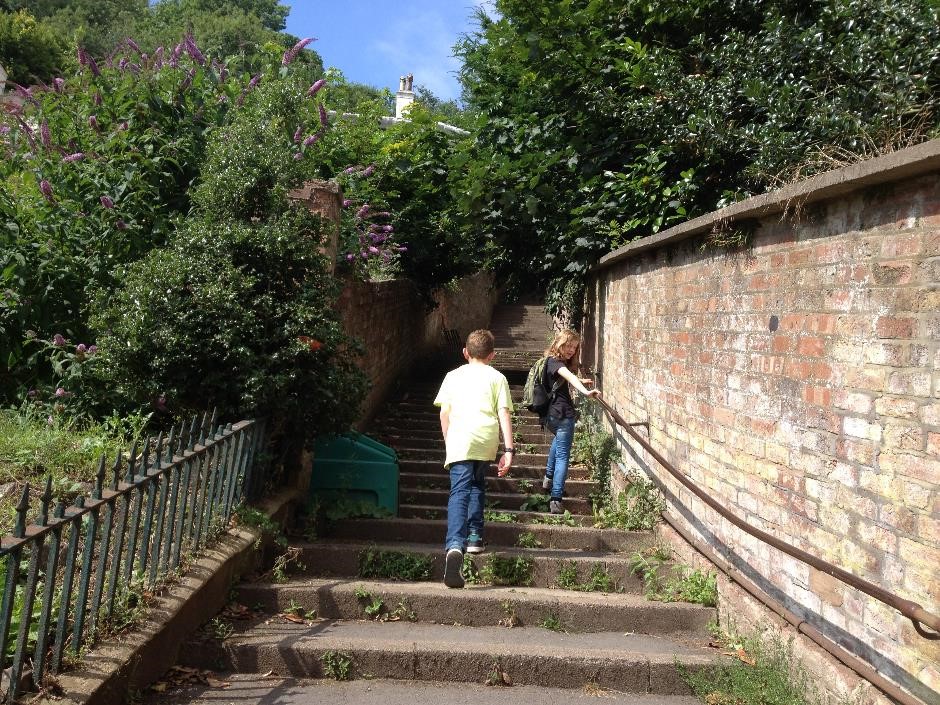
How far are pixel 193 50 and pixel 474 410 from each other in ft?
13.2

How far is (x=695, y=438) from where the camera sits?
5.66 metres

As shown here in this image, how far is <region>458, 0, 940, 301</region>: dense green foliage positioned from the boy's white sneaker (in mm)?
3225

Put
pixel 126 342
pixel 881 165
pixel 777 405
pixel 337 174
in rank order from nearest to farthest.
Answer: pixel 881 165, pixel 777 405, pixel 126 342, pixel 337 174

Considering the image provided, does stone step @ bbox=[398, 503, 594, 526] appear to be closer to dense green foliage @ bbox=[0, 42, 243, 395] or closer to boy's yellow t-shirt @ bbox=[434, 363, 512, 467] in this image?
boy's yellow t-shirt @ bbox=[434, 363, 512, 467]

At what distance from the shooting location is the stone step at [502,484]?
7.78 meters

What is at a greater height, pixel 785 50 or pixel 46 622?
pixel 785 50

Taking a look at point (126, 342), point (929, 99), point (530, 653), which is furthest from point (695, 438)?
point (126, 342)

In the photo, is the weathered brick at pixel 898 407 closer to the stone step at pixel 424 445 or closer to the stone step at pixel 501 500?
the stone step at pixel 501 500

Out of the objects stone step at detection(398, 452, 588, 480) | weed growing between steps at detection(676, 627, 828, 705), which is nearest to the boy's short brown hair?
weed growing between steps at detection(676, 627, 828, 705)

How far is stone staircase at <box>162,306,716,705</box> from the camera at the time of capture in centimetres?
424

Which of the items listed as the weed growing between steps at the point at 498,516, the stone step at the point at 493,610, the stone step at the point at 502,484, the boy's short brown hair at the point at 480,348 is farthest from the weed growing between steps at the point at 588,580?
the stone step at the point at 502,484

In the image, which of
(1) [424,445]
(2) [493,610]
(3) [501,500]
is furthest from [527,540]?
(1) [424,445]

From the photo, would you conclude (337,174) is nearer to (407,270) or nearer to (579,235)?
(579,235)

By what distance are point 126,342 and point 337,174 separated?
3.88m
